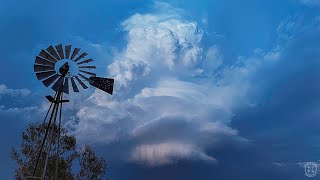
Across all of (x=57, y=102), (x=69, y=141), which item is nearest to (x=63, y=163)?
(x=69, y=141)

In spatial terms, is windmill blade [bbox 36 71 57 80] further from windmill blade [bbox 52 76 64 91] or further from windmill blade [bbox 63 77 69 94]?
windmill blade [bbox 63 77 69 94]

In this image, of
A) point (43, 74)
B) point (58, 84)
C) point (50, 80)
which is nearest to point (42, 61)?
point (43, 74)

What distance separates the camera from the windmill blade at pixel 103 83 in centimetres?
2444

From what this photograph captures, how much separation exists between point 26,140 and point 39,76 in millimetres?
13047

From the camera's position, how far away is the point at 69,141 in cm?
3606

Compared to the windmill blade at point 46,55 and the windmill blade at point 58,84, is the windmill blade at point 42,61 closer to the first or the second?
the windmill blade at point 46,55

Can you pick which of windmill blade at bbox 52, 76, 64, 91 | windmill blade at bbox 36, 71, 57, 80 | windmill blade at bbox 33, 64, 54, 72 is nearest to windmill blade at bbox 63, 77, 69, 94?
windmill blade at bbox 52, 76, 64, 91

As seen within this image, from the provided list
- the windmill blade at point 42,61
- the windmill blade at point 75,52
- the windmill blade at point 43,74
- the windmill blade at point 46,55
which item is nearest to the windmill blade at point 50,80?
the windmill blade at point 43,74

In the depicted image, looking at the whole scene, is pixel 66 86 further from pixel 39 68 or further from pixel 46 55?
pixel 46 55

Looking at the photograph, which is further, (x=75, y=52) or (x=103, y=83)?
(x=103, y=83)

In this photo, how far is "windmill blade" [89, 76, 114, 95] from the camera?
80.2 ft

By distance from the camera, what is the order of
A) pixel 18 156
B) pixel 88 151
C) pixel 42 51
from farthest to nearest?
1. pixel 88 151
2. pixel 18 156
3. pixel 42 51

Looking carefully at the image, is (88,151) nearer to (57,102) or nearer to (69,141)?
(69,141)

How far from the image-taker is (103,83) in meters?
24.6
